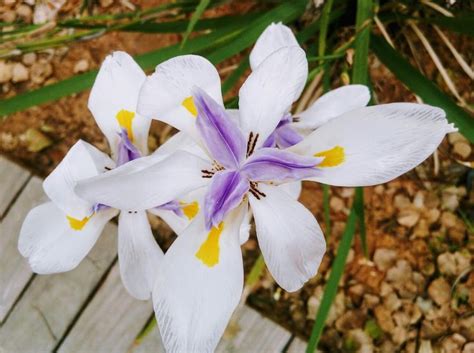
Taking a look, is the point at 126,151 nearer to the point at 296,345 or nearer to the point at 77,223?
the point at 77,223

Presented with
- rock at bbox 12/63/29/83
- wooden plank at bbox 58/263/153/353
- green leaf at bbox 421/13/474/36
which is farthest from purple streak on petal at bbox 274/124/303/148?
rock at bbox 12/63/29/83

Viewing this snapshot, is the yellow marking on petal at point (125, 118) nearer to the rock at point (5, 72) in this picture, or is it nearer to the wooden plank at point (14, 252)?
the wooden plank at point (14, 252)

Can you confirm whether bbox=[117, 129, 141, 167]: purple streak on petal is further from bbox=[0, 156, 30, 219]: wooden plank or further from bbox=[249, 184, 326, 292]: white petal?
bbox=[0, 156, 30, 219]: wooden plank

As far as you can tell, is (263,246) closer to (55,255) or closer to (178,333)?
(178,333)

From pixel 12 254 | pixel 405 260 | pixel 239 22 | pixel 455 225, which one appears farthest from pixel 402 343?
pixel 12 254

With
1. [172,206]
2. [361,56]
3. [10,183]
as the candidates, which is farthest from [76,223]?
[10,183]

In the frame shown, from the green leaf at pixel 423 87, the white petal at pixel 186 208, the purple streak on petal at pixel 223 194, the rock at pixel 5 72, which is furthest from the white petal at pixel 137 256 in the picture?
the rock at pixel 5 72
